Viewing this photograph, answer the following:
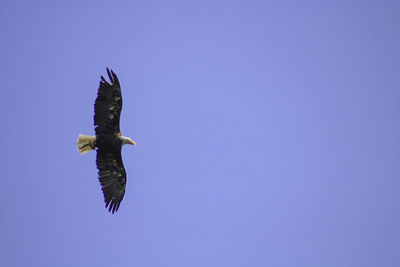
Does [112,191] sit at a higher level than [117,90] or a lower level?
lower

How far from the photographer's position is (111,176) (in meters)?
16.8

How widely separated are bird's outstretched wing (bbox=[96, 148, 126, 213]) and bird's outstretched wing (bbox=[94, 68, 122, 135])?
0.86 metres

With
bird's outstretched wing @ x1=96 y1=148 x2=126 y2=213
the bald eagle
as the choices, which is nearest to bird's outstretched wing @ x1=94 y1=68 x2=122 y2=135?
the bald eagle

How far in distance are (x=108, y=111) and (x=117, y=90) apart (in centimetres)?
74

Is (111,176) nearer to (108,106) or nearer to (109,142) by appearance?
(109,142)

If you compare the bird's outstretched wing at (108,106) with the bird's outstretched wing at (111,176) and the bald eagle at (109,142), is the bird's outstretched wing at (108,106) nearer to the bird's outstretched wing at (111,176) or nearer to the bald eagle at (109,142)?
the bald eagle at (109,142)

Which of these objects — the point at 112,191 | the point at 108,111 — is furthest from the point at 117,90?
the point at 112,191

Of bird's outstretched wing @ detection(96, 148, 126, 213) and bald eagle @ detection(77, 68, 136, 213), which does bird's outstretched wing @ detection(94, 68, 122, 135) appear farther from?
bird's outstretched wing @ detection(96, 148, 126, 213)

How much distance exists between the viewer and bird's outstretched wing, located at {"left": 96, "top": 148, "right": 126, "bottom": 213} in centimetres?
1659

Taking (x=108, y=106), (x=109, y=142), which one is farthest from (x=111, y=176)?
(x=108, y=106)

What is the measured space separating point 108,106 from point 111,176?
2464mm

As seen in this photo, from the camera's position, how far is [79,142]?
16.2 meters

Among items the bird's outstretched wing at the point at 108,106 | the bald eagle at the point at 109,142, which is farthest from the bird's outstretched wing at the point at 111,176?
the bird's outstretched wing at the point at 108,106

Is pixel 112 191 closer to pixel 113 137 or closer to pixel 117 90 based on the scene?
pixel 113 137
